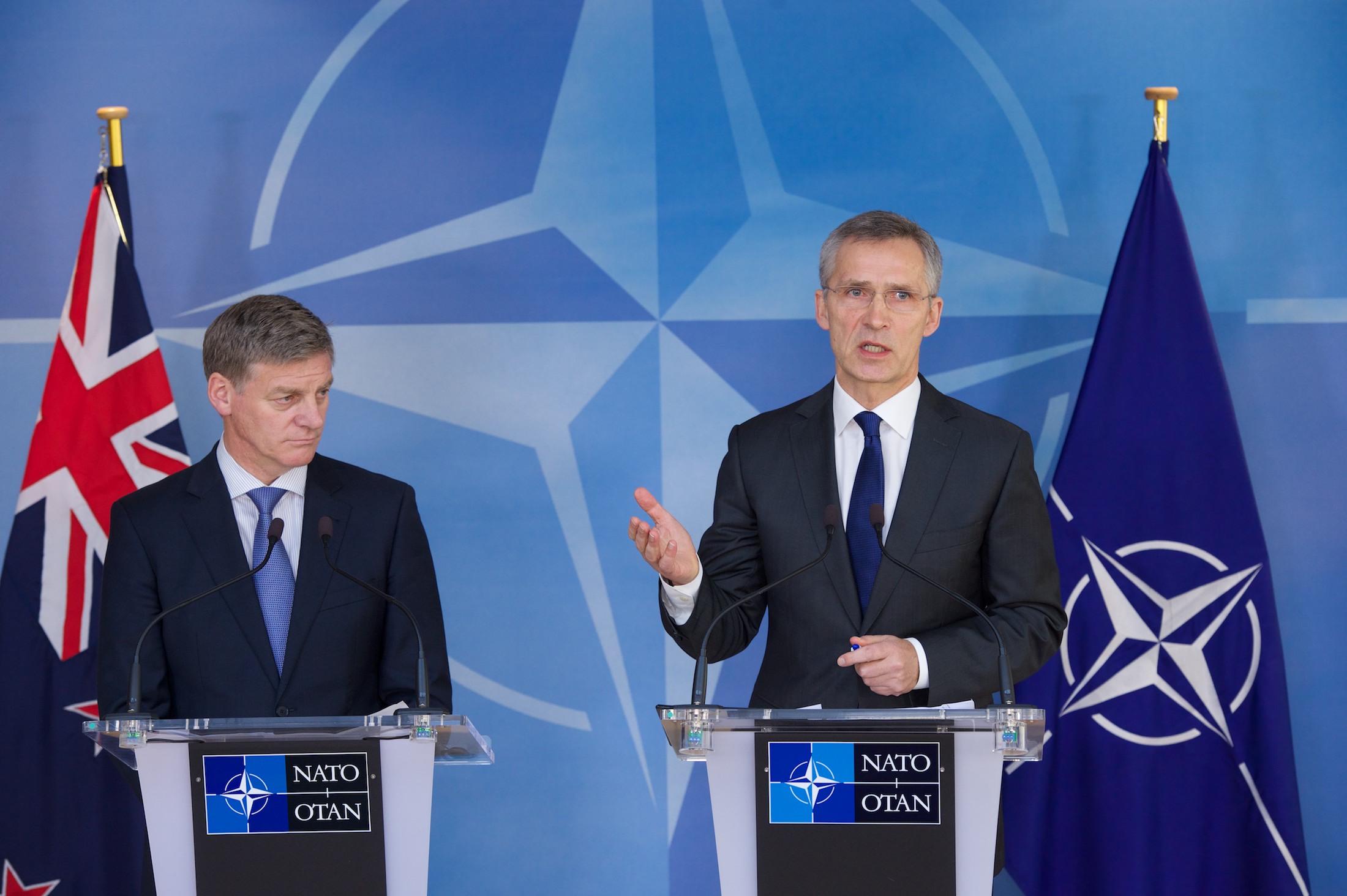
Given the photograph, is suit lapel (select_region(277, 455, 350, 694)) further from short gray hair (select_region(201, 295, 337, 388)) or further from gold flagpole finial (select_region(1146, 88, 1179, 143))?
gold flagpole finial (select_region(1146, 88, 1179, 143))

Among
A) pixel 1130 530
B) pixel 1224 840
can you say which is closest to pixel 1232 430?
pixel 1130 530

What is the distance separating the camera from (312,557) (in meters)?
2.40

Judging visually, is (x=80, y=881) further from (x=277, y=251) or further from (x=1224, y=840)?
(x=1224, y=840)

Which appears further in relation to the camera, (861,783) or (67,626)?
(67,626)

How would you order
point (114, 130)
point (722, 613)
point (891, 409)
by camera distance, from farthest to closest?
1. point (114, 130)
2. point (891, 409)
3. point (722, 613)

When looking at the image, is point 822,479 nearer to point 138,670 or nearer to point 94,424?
point 138,670

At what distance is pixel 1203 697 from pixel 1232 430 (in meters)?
0.70

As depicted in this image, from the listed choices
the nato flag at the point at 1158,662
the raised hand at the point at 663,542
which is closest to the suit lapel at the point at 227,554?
the raised hand at the point at 663,542

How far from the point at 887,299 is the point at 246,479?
51.8 inches

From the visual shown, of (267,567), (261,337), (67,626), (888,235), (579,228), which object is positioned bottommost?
(67,626)

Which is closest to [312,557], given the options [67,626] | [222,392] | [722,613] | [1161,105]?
[222,392]

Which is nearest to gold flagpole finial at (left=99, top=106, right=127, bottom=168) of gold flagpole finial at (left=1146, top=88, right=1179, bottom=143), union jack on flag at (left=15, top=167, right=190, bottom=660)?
union jack on flag at (left=15, top=167, right=190, bottom=660)

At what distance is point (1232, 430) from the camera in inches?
129

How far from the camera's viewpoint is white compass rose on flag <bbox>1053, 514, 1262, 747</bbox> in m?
3.26
